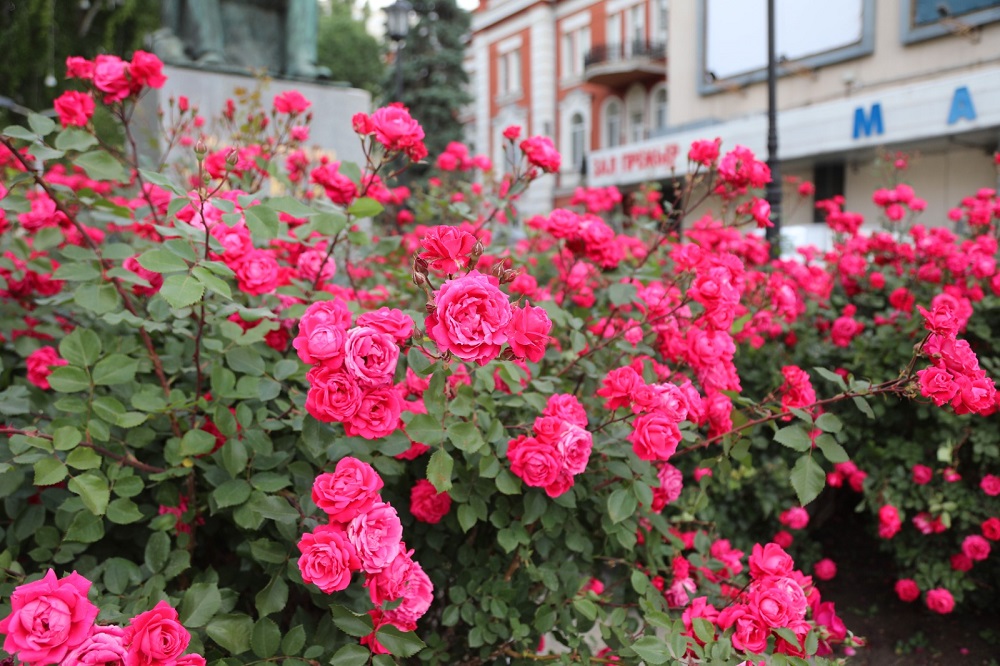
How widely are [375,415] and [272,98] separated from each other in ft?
17.1

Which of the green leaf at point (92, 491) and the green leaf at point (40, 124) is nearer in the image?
the green leaf at point (92, 491)

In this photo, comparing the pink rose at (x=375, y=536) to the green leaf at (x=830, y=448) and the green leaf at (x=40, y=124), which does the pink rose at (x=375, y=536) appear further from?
the green leaf at (x=40, y=124)

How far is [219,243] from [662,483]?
1.03 m

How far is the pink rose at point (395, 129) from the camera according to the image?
1.58m

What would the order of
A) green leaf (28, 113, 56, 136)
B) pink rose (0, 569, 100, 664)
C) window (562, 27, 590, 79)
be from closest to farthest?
pink rose (0, 569, 100, 664), green leaf (28, 113, 56, 136), window (562, 27, 590, 79)

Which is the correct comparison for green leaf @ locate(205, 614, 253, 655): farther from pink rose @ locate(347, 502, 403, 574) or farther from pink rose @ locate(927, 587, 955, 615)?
pink rose @ locate(927, 587, 955, 615)

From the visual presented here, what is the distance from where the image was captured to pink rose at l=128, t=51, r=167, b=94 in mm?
1684

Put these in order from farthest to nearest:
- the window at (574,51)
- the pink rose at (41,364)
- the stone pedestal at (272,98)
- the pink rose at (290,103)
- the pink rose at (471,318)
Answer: the window at (574,51) < the stone pedestal at (272,98) < the pink rose at (290,103) < the pink rose at (41,364) < the pink rose at (471,318)

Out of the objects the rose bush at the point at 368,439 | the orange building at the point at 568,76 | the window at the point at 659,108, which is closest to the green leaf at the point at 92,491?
the rose bush at the point at 368,439

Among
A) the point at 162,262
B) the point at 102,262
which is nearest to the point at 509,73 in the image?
the point at 102,262

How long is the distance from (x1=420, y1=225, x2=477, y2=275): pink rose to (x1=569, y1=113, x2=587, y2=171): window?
67.8 feet

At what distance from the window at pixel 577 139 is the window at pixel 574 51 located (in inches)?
47.2

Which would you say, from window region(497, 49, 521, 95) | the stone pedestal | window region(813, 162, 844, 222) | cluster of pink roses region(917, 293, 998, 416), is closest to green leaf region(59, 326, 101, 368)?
cluster of pink roses region(917, 293, 998, 416)

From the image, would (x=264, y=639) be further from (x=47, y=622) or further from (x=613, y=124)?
(x=613, y=124)
